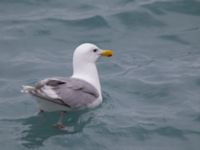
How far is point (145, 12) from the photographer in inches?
512

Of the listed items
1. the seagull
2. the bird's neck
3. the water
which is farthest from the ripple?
the bird's neck

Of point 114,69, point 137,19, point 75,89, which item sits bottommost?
point 114,69

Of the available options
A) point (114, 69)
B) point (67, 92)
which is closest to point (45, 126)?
point (67, 92)

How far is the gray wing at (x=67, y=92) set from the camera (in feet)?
28.2

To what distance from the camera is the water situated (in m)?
8.66

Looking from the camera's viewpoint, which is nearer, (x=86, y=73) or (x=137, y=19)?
(x=86, y=73)

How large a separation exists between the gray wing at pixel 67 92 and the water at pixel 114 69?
282 millimetres

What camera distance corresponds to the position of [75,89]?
9008 millimetres

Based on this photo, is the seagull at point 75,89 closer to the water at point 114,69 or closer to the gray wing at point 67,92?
the gray wing at point 67,92

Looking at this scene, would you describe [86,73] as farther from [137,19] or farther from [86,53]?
[137,19]

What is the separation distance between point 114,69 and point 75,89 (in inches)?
87.8

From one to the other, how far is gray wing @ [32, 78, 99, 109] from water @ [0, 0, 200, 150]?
0.93 feet

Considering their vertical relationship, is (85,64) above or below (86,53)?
below

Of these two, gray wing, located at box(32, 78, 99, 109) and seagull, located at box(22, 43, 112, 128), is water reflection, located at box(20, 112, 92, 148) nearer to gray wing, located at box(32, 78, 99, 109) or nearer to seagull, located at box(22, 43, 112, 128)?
seagull, located at box(22, 43, 112, 128)
